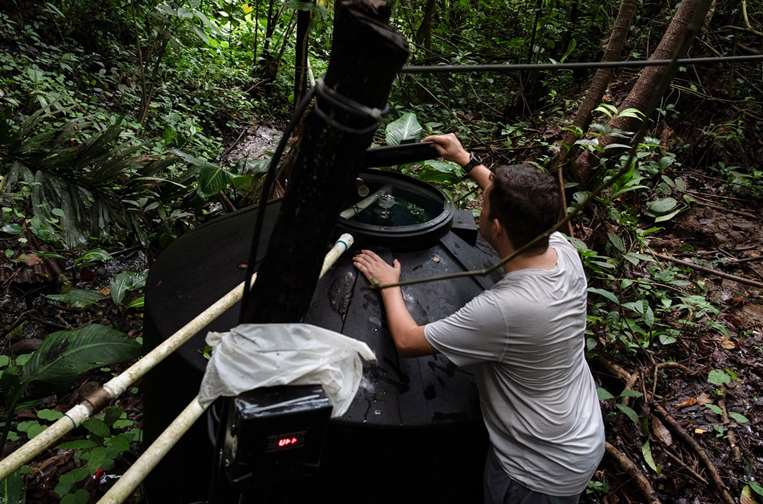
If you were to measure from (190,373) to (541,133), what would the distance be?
487cm

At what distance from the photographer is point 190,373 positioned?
1.98 meters

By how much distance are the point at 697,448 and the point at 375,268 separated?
235cm

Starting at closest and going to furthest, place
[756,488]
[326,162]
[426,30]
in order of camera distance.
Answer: [326,162]
[756,488]
[426,30]

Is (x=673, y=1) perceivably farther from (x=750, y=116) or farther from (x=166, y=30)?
(x=166, y=30)

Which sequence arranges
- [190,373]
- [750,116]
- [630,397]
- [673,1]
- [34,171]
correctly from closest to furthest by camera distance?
[190,373]
[34,171]
[630,397]
[750,116]
[673,1]

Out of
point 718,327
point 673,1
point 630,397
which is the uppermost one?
point 673,1

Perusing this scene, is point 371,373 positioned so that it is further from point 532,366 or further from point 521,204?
point 521,204

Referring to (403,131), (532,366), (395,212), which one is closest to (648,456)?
(532,366)

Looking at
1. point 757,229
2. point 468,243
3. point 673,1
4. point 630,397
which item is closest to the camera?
point 468,243

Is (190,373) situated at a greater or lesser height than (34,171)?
lesser

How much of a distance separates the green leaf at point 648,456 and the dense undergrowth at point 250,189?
0.13ft

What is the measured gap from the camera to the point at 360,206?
2.43 metres

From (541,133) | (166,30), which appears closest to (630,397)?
(541,133)

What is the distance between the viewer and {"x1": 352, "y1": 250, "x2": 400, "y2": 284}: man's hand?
6.88ft
